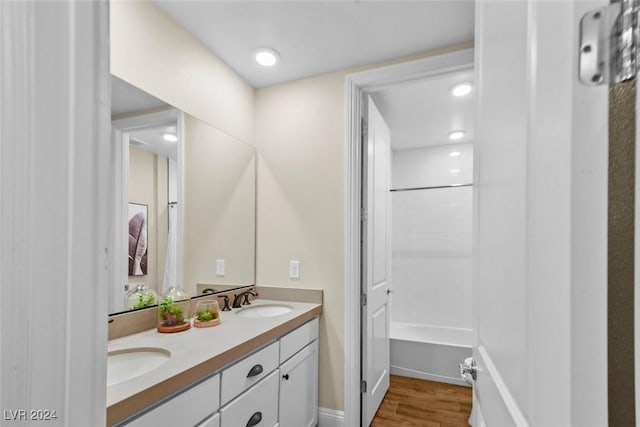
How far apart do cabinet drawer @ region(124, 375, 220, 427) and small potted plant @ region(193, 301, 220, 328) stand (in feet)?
1.37

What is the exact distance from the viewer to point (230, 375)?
4.17ft

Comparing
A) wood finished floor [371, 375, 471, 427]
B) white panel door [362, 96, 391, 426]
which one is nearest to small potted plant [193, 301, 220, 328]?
white panel door [362, 96, 391, 426]

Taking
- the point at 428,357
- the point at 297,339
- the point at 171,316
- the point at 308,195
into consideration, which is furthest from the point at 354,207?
A: the point at 428,357

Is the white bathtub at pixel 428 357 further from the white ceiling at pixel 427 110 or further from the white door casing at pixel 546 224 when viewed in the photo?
the white door casing at pixel 546 224

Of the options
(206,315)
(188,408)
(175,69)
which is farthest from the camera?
(175,69)

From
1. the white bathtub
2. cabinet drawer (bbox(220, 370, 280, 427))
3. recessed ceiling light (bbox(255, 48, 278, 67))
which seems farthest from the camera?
the white bathtub

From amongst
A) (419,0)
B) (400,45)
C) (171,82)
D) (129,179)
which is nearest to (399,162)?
(400,45)

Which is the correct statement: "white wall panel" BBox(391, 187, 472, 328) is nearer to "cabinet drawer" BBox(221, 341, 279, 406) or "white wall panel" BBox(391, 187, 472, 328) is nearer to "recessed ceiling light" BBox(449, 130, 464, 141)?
"recessed ceiling light" BBox(449, 130, 464, 141)

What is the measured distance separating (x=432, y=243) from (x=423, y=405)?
181cm

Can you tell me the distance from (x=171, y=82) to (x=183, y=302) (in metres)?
1.18

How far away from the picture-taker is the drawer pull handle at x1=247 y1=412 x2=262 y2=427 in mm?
1394

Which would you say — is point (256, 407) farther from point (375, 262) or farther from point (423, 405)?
point (423, 405)

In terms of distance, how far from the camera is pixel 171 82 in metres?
1.70

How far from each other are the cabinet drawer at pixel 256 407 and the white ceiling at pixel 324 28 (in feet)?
6.01
